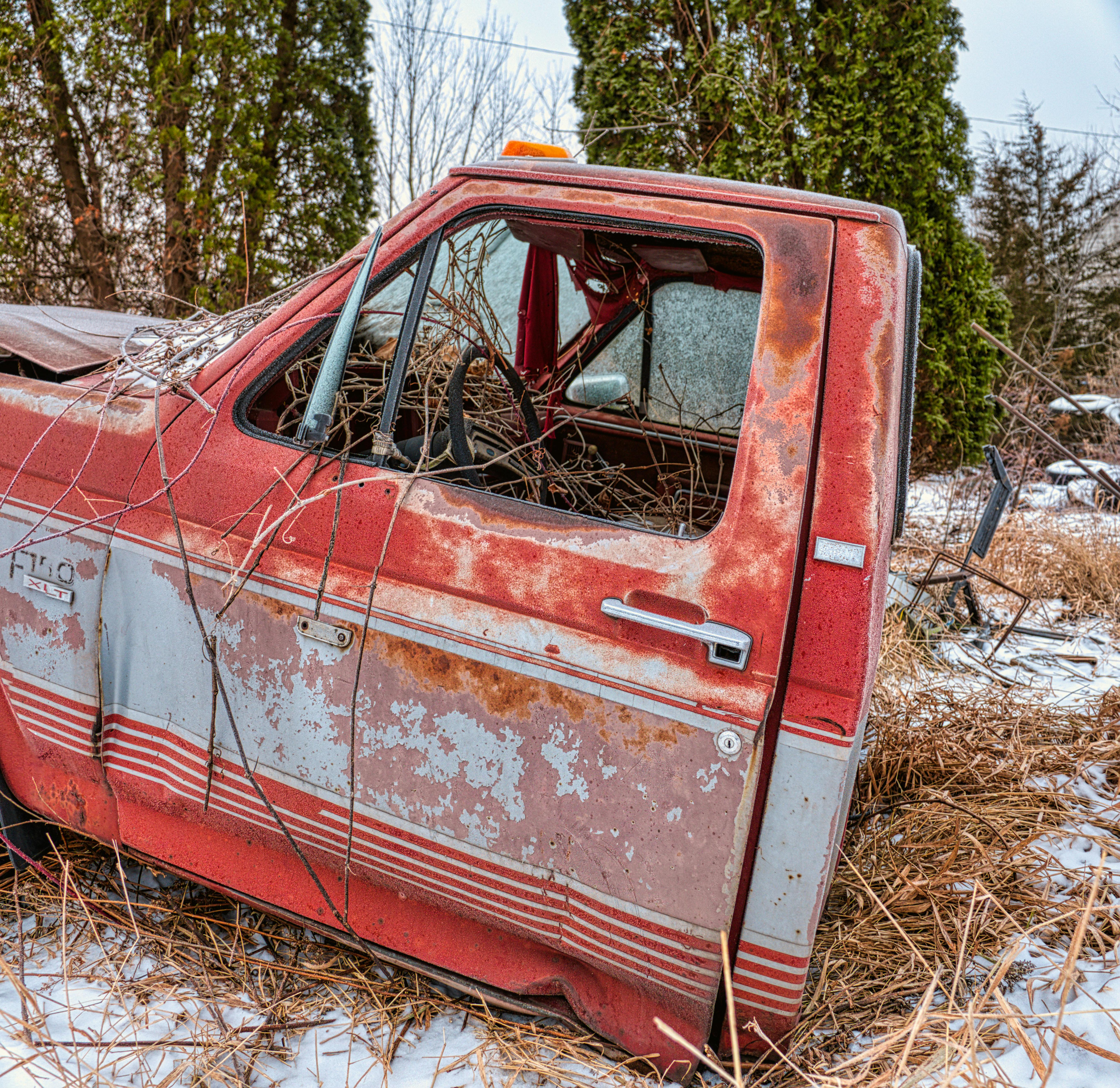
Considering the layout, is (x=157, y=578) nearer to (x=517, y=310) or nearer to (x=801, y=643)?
(x=801, y=643)

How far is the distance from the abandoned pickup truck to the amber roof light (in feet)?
0.12

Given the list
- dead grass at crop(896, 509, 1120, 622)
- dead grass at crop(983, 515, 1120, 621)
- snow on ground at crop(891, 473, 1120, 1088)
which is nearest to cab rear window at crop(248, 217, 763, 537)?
snow on ground at crop(891, 473, 1120, 1088)

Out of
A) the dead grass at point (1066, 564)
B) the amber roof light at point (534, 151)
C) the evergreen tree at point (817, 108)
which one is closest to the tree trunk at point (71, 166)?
the evergreen tree at point (817, 108)

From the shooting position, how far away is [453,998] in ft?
5.96

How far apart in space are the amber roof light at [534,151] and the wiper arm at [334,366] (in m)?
0.43

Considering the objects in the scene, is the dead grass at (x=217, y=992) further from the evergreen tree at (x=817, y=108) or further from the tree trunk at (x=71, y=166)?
the evergreen tree at (x=817, y=108)

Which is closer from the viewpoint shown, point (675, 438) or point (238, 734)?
point (238, 734)

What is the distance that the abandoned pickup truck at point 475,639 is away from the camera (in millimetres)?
1396

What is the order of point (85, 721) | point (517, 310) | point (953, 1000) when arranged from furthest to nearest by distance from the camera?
point (517, 310) < point (85, 721) < point (953, 1000)

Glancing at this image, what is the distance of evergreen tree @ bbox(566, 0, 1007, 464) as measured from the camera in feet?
21.1

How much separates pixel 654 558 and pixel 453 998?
3.70 ft

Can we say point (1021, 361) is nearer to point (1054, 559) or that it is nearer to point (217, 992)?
point (1054, 559)

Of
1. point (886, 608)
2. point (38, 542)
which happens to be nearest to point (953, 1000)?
point (38, 542)

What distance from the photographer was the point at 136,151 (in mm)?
6633
